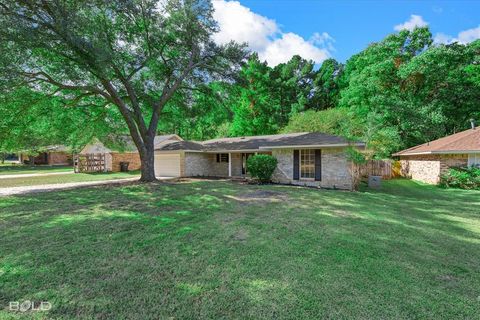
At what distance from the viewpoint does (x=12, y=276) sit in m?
3.42

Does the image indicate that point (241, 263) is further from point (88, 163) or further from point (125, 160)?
point (88, 163)

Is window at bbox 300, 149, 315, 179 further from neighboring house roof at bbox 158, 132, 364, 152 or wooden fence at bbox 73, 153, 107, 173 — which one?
wooden fence at bbox 73, 153, 107, 173

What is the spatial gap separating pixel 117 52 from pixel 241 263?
533 inches

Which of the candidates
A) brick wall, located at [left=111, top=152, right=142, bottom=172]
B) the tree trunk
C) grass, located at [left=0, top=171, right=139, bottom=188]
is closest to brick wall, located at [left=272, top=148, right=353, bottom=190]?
the tree trunk

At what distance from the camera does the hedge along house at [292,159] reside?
40.2 feet

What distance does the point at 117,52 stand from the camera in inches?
514

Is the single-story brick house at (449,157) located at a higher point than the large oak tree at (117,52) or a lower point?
lower

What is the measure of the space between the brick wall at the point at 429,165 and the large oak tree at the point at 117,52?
1339 centimetres

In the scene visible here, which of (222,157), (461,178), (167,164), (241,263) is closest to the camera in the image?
(241,263)

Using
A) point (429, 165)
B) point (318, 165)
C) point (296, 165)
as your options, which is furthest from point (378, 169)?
point (296, 165)

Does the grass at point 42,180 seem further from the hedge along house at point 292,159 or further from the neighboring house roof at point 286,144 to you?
the neighboring house roof at point 286,144

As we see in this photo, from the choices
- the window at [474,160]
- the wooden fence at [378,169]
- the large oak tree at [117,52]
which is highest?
the large oak tree at [117,52]

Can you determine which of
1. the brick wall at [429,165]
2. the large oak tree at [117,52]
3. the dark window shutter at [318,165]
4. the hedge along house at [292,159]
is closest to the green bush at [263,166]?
the hedge along house at [292,159]

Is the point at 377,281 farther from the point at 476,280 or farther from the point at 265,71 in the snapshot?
the point at 265,71
